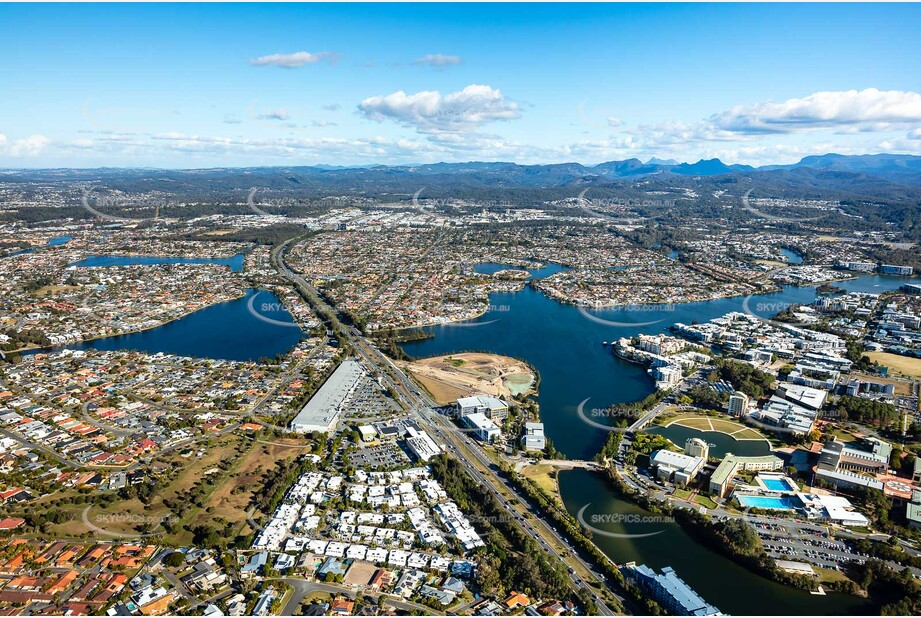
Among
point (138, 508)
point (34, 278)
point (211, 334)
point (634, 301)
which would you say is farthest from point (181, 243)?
point (138, 508)

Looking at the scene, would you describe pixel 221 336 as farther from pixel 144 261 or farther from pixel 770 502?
pixel 770 502

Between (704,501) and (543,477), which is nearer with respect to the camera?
(704,501)

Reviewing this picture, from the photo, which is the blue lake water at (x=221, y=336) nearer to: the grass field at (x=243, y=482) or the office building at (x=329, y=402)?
the office building at (x=329, y=402)

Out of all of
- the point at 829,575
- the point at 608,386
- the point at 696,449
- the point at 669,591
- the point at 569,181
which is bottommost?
the point at 829,575

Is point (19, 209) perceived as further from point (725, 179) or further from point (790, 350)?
point (725, 179)

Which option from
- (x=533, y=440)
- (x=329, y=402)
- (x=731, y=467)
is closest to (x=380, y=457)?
(x=329, y=402)

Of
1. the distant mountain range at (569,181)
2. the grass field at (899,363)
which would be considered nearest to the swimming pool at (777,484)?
the grass field at (899,363)
